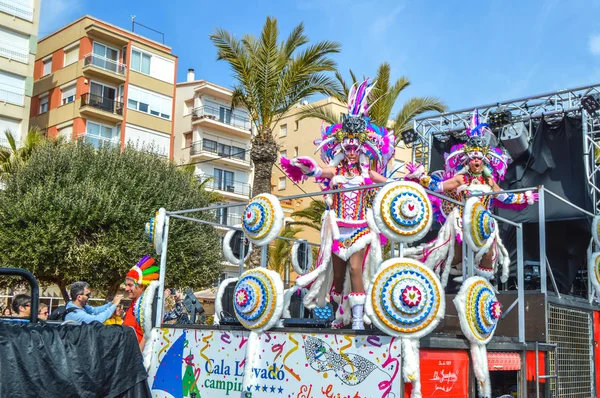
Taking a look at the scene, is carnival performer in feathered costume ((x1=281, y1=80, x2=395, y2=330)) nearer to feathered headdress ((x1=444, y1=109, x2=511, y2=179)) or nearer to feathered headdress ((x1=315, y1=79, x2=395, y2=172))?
feathered headdress ((x1=315, y1=79, x2=395, y2=172))

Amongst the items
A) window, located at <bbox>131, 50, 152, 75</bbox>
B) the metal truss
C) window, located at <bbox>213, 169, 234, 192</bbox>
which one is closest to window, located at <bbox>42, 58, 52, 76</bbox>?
window, located at <bbox>131, 50, 152, 75</bbox>

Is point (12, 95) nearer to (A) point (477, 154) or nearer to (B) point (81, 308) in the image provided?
(B) point (81, 308)

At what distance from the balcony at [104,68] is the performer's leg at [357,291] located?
2872cm

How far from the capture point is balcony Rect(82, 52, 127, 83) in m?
32.0

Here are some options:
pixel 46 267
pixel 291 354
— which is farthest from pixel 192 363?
pixel 46 267

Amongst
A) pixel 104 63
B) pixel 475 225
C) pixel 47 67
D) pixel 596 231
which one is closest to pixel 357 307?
pixel 475 225

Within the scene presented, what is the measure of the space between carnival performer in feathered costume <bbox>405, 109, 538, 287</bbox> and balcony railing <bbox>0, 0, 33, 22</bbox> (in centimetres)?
2747

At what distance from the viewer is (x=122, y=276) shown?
767 inches

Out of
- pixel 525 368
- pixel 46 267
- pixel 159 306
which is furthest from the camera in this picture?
pixel 46 267

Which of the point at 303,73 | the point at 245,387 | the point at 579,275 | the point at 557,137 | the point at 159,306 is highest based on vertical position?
the point at 303,73

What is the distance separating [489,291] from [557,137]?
19.5 feet

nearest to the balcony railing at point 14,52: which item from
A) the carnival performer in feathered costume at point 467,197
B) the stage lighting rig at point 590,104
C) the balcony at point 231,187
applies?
the balcony at point 231,187

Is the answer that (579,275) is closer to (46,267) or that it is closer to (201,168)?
(46,267)

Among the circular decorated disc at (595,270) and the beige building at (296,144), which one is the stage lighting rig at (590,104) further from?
the beige building at (296,144)
